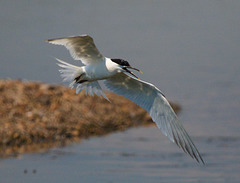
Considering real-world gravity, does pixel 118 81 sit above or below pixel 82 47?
below

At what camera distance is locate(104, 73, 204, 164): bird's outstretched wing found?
9.53 m

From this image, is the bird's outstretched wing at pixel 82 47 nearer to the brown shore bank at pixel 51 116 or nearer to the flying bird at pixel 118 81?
the flying bird at pixel 118 81

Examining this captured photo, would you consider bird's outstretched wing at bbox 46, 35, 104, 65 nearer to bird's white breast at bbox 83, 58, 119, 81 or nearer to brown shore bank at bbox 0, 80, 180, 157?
bird's white breast at bbox 83, 58, 119, 81

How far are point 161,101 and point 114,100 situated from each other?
7389 mm

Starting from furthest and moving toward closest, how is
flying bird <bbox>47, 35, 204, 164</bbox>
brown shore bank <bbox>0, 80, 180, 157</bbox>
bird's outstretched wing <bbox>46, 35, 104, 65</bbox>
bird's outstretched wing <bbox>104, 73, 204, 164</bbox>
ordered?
1. brown shore bank <bbox>0, 80, 180, 157</bbox>
2. bird's outstretched wing <bbox>104, 73, 204, 164</bbox>
3. flying bird <bbox>47, 35, 204, 164</bbox>
4. bird's outstretched wing <bbox>46, 35, 104, 65</bbox>

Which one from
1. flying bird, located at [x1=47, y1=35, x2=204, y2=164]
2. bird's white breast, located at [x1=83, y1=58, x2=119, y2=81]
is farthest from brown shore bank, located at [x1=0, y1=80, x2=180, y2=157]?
bird's white breast, located at [x1=83, y1=58, x2=119, y2=81]

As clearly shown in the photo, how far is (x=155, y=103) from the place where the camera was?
9852 mm

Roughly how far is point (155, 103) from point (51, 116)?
5.23m

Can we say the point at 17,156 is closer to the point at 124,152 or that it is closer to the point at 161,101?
the point at 124,152

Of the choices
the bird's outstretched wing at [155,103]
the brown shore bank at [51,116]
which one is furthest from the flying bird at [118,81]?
the brown shore bank at [51,116]

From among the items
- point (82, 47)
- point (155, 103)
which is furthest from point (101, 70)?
point (155, 103)

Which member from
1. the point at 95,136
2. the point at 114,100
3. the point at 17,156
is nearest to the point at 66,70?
the point at 17,156

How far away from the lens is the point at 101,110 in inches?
628

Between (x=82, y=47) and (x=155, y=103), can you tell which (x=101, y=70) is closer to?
(x=82, y=47)
